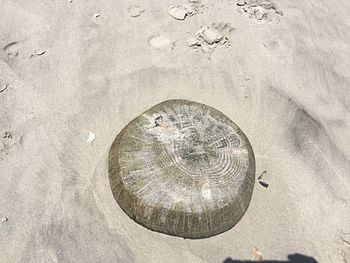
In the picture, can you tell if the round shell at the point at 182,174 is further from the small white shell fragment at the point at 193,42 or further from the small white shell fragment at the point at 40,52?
the small white shell fragment at the point at 40,52

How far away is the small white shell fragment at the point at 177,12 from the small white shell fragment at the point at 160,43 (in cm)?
46

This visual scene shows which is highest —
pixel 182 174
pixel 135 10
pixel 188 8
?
pixel 135 10

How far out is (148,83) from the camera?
5.04m

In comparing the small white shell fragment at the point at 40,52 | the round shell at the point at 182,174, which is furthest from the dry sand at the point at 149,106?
the round shell at the point at 182,174

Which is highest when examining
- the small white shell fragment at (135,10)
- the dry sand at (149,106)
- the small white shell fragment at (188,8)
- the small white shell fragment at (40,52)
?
the small white shell fragment at (40,52)

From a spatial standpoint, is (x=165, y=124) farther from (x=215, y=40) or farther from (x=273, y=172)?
(x=215, y=40)

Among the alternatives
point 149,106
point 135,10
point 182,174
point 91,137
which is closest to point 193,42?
point 135,10

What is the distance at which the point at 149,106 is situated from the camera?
15.9 feet

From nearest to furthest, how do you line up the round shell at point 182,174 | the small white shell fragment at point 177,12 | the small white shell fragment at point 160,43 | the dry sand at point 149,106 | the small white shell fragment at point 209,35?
the round shell at point 182,174
the dry sand at point 149,106
the small white shell fragment at point 160,43
the small white shell fragment at point 209,35
the small white shell fragment at point 177,12

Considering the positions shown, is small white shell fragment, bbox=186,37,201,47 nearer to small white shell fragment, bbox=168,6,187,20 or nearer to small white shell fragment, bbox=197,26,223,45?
small white shell fragment, bbox=197,26,223,45

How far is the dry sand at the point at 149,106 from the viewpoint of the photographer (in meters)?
3.89

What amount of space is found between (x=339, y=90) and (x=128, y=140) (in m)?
3.07

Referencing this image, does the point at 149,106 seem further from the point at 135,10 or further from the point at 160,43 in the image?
the point at 135,10

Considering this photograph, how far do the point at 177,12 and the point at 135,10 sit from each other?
63cm
